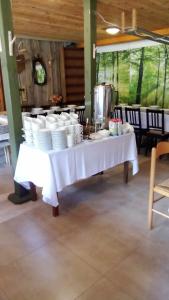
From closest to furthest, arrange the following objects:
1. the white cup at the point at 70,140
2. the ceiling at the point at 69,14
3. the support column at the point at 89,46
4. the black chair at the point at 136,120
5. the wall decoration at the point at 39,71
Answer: the white cup at the point at 70,140
the support column at the point at 89,46
the ceiling at the point at 69,14
the black chair at the point at 136,120
the wall decoration at the point at 39,71

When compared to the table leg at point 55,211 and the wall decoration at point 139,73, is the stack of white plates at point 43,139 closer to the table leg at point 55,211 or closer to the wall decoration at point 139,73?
the table leg at point 55,211

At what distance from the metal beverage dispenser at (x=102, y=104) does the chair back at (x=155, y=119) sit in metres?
1.41

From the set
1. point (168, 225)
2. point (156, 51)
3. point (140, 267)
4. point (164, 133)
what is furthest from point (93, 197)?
point (156, 51)

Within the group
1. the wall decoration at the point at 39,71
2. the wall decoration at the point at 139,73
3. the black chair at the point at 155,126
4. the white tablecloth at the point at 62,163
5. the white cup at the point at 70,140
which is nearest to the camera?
the white tablecloth at the point at 62,163

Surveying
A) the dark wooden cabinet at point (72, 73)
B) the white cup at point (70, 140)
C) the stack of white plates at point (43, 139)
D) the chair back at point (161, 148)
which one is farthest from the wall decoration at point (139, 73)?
the stack of white plates at point (43, 139)

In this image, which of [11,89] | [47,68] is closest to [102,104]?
[11,89]

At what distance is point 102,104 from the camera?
332cm

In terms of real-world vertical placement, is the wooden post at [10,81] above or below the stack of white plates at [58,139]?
above

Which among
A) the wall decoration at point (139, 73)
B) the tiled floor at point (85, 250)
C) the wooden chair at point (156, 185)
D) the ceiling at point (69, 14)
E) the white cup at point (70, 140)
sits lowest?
the tiled floor at point (85, 250)

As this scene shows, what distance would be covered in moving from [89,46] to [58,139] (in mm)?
1587

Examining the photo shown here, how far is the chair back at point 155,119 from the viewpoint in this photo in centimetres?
443

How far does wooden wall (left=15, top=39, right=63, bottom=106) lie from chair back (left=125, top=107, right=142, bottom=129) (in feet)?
7.96

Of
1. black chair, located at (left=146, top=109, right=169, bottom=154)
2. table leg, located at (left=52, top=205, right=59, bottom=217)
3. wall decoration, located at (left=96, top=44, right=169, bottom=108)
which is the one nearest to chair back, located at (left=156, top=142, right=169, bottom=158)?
table leg, located at (left=52, top=205, right=59, bottom=217)

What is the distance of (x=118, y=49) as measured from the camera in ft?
20.3
